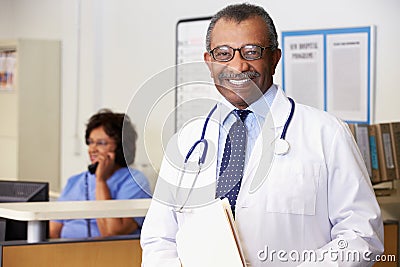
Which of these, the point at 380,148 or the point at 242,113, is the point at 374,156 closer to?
the point at 380,148

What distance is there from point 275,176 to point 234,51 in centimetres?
30

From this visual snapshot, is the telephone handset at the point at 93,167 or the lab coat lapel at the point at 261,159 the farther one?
the telephone handset at the point at 93,167

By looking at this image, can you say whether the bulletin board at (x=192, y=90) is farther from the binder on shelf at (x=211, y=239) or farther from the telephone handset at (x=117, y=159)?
the telephone handset at (x=117, y=159)

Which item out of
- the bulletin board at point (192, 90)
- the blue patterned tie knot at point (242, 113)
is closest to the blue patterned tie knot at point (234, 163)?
the blue patterned tie knot at point (242, 113)

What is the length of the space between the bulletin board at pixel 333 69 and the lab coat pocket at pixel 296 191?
1.82 metres

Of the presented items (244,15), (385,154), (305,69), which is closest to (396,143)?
(385,154)

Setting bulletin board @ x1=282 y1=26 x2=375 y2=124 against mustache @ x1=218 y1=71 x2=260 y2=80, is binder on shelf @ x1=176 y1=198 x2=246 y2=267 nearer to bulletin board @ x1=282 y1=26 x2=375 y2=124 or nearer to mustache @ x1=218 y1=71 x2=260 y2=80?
mustache @ x1=218 y1=71 x2=260 y2=80

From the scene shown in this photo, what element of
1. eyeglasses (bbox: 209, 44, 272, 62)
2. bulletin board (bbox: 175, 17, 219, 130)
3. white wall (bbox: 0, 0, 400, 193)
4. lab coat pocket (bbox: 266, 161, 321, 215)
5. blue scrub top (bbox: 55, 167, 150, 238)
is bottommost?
blue scrub top (bbox: 55, 167, 150, 238)

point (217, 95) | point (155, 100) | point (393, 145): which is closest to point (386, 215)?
point (393, 145)

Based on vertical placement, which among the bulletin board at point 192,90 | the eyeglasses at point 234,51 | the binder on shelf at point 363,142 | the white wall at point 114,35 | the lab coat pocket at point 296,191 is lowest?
the lab coat pocket at point 296,191

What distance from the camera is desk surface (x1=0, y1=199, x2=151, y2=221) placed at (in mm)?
2596

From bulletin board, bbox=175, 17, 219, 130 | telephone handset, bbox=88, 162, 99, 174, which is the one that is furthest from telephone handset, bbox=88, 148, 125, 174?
bulletin board, bbox=175, 17, 219, 130

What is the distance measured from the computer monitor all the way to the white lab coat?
106 cm

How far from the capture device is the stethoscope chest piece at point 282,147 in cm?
188
